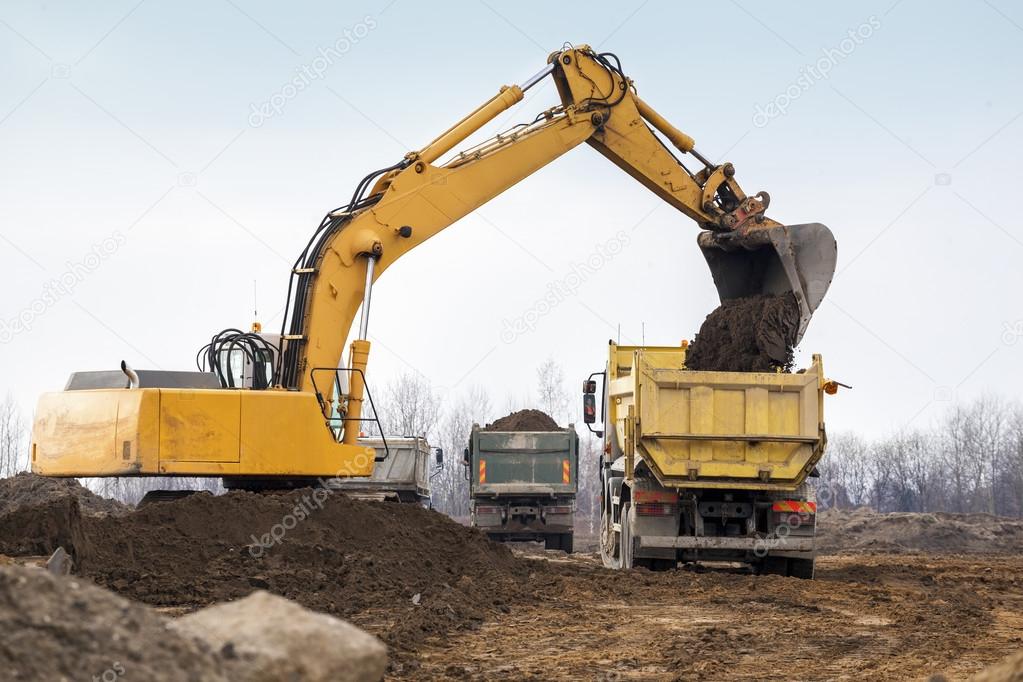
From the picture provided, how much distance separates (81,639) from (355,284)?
370 inches

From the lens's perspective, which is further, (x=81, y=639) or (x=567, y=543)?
(x=567, y=543)

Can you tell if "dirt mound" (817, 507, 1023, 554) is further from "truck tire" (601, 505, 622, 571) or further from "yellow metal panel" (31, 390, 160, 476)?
"yellow metal panel" (31, 390, 160, 476)

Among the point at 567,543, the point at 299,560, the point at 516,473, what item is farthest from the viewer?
the point at 567,543

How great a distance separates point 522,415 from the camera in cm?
2778

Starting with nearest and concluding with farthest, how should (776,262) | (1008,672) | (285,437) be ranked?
(1008,672) → (285,437) → (776,262)

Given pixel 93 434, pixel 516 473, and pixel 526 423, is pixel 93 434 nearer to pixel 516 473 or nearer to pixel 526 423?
pixel 516 473

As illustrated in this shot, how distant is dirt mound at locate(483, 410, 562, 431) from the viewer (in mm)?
27172

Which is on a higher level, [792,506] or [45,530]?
[792,506]

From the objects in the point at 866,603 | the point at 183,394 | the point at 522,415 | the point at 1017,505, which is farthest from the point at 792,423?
the point at 1017,505

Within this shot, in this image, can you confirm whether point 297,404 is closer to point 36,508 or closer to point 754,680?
point 36,508

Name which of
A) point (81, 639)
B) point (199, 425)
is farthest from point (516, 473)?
point (81, 639)

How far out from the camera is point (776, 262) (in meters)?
16.3

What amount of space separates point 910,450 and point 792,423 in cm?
6026

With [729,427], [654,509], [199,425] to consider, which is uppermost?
[729,427]
